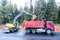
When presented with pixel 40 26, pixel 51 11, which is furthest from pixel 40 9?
pixel 40 26

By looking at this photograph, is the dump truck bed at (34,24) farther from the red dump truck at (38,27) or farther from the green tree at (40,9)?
the green tree at (40,9)

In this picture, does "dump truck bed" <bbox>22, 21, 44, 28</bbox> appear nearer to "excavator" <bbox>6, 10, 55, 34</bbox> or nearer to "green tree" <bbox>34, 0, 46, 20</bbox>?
"excavator" <bbox>6, 10, 55, 34</bbox>

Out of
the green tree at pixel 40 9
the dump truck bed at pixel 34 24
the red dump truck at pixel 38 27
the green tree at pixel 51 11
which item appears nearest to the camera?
the red dump truck at pixel 38 27

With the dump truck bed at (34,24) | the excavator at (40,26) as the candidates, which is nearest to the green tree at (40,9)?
the excavator at (40,26)

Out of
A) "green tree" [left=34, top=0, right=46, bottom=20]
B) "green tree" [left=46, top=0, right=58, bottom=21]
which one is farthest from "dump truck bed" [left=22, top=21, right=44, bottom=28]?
"green tree" [left=46, top=0, right=58, bottom=21]

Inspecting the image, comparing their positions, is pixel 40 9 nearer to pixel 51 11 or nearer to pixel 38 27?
pixel 51 11

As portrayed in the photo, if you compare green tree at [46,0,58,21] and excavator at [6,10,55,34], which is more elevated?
green tree at [46,0,58,21]

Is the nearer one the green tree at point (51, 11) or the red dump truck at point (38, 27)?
the red dump truck at point (38, 27)

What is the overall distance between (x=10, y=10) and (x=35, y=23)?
961 cm

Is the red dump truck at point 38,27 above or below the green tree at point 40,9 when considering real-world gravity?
below

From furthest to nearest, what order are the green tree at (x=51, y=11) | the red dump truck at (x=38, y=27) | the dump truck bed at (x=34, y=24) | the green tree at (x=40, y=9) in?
1. the green tree at (x=51, y=11)
2. the green tree at (x=40, y=9)
3. the dump truck bed at (x=34, y=24)
4. the red dump truck at (x=38, y=27)

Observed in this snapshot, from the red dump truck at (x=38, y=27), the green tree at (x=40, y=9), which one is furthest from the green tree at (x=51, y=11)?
the red dump truck at (x=38, y=27)

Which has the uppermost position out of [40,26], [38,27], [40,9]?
[40,9]

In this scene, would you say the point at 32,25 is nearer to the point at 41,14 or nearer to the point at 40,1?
the point at 41,14
